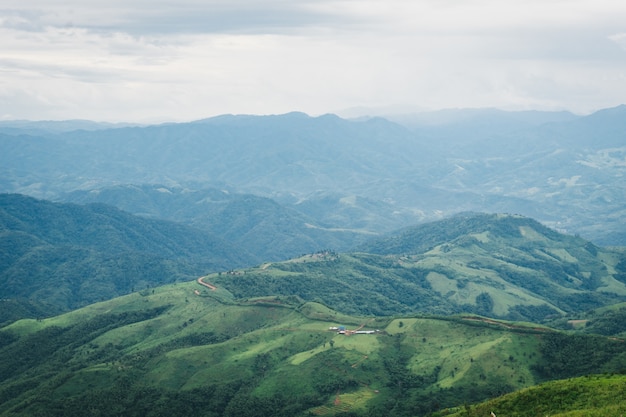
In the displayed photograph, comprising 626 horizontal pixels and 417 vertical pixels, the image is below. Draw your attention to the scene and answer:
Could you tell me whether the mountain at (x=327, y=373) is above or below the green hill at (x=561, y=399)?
below

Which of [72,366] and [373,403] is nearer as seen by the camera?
[373,403]

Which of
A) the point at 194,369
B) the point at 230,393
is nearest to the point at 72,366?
the point at 194,369

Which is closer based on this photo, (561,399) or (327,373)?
(561,399)

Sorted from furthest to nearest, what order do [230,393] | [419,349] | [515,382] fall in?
1. [419,349]
2. [230,393]
3. [515,382]

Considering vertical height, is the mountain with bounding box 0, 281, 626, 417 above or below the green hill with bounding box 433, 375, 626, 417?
below

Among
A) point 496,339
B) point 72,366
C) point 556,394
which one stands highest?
point 556,394

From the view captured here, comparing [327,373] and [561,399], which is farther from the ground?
[561,399]

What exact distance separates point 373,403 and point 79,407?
68.6 meters

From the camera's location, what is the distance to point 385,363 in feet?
576

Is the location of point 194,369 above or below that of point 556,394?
below

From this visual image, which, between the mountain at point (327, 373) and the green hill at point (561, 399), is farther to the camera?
the mountain at point (327, 373)

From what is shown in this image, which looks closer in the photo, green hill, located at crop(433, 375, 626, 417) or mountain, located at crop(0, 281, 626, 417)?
green hill, located at crop(433, 375, 626, 417)

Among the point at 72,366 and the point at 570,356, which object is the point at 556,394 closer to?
the point at 570,356

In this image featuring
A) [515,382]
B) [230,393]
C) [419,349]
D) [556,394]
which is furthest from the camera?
[419,349]
